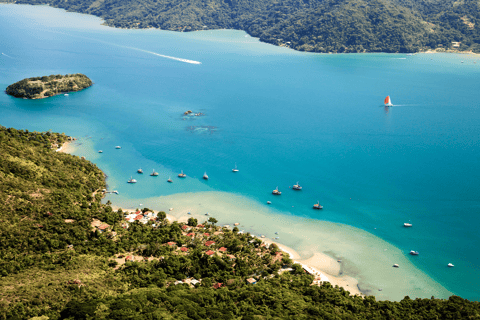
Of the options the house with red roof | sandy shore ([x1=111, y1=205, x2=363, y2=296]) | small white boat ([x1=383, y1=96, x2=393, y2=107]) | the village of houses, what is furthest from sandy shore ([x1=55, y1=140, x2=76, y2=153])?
small white boat ([x1=383, y1=96, x2=393, y2=107])

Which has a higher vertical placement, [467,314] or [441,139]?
[441,139]

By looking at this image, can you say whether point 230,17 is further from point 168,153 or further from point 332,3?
point 168,153

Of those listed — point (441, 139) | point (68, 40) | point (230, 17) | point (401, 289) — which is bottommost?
point (401, 289)

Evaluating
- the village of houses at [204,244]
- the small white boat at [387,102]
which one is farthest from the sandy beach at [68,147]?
the small white boat at [387,102]

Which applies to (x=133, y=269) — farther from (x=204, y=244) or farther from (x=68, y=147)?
(x=68, y=147)

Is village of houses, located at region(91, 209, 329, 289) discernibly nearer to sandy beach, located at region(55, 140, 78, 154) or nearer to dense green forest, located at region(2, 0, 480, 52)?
sandy beach, located at region(55, 140, 78, 154)

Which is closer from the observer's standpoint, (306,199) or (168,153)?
(306,199)

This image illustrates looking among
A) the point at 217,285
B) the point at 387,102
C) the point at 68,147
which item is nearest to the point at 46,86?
the point at 68,147

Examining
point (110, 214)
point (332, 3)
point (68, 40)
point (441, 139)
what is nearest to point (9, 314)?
point (110, 214)
